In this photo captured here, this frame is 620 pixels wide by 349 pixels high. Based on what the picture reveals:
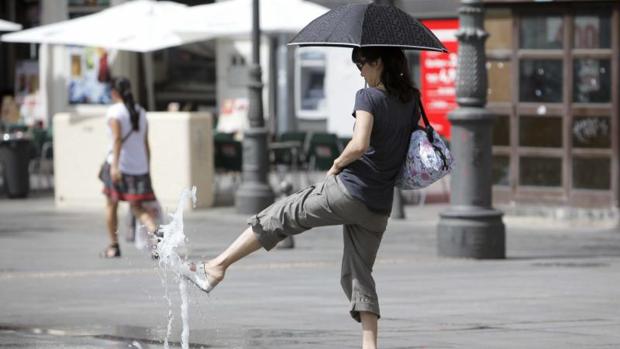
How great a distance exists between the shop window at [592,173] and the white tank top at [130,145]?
22.6 ft

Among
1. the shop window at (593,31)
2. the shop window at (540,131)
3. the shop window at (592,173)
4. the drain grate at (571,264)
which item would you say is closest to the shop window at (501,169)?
the shop window at (540,131)

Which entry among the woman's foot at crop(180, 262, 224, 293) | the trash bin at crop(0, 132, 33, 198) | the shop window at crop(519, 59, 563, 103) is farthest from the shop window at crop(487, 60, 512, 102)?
the woman's foot at crop(180, 262, 224, 293)

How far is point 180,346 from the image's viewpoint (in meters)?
9.31

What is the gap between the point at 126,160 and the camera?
15.5 meters

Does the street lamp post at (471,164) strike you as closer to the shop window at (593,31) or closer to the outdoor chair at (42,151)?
the shop window at (593,31)

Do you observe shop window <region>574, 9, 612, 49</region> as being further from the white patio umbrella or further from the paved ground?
the white patio umbrella

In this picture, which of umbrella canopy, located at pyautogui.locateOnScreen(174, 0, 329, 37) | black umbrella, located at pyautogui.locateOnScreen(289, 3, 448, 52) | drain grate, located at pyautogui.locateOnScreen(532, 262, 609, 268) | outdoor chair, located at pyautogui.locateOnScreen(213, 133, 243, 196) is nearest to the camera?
black umbrella, located at pyautogui.locateOnScreen(289, 3, 448, 52)

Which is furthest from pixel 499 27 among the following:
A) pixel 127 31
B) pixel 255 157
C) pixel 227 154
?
pixel 127 31

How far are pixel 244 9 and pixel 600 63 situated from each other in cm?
594

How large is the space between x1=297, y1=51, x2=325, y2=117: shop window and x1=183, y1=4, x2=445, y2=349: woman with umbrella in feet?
71.7

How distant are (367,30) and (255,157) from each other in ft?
39.5

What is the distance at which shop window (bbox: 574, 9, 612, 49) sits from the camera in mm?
20219

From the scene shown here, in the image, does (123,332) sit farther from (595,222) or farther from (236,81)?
(236,81)

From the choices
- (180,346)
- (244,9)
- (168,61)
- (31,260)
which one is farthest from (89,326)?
(168,61)
